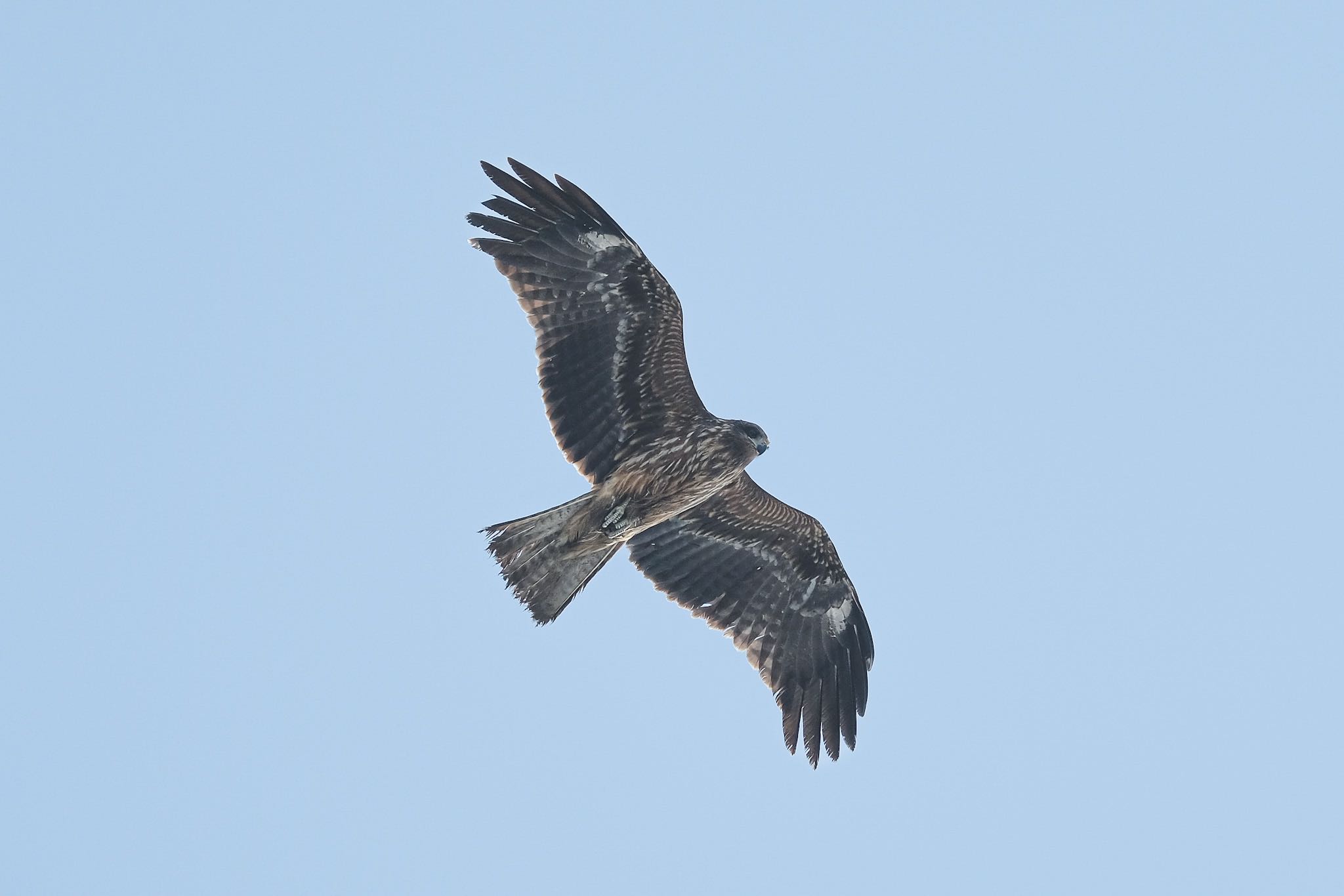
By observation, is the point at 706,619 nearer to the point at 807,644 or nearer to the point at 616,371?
the point at 807,644

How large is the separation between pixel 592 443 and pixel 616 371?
2.23 ft

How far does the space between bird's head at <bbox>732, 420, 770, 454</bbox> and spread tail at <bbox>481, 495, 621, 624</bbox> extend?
1618mm

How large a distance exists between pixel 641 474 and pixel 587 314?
151cm

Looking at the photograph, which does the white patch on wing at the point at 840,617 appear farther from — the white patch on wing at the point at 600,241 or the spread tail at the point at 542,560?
the white patch on wing at the point at 600,241

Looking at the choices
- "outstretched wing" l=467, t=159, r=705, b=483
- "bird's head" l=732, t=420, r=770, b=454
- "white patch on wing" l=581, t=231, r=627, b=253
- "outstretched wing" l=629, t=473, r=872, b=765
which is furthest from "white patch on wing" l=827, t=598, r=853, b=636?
"white patch on wing" l=581, t=231, r=627, b=253

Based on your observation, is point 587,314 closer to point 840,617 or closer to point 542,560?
point 542,560

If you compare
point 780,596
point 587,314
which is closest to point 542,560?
point 587,314

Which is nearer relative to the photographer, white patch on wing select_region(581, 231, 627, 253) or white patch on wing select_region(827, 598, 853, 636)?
white patch on wing select_region(581, 231, 627, 253)

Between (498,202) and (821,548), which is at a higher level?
(498,202)

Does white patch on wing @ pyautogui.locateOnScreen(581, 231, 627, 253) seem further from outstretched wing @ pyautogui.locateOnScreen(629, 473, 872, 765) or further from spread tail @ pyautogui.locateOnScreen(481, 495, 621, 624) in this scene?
outstretched wing @ pyautogui.locateOnScreen(629, 473, 872, 765)

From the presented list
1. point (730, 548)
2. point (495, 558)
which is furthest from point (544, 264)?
point (730, 548)

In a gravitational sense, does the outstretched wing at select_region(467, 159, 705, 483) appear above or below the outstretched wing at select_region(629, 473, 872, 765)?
above

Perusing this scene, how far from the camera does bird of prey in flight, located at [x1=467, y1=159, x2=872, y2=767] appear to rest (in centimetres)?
1306

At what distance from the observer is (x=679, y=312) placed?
13.3 m
